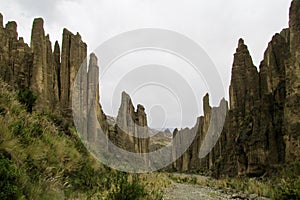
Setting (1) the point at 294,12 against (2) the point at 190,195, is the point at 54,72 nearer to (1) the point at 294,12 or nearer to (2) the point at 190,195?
(1) the point at 294,12

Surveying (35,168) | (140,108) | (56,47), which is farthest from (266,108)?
(140,108)

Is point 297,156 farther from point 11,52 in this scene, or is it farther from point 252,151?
point 11,52

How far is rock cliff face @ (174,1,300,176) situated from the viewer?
3684cm

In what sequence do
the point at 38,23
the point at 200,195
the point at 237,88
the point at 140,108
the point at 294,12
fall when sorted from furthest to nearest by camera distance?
the point at 140,108 < the point at 237,88 < the point at 38,23 < the point at 294,12 < the point at 200,195

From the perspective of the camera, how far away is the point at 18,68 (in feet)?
150

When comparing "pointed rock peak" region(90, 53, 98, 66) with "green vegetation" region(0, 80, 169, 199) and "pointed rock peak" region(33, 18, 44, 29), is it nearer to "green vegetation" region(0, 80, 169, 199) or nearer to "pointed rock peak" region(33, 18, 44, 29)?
"pointed rock peak" region(33, 18, 44, 29)

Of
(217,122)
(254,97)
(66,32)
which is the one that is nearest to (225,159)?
(254,97)

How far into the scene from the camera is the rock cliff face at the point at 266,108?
1451 inches

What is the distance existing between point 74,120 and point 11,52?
45.0ft

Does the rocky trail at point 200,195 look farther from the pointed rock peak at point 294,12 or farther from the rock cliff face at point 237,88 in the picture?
the pointed rock peak at point 294,12

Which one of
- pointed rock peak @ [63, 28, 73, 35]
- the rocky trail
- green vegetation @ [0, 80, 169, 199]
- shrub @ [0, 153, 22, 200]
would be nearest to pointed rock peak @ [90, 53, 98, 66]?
pointed rock peak @ [63, 28, 73, 35]

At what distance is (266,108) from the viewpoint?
1743 inches

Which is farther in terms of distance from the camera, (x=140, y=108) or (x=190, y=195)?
(x=140, y=108)

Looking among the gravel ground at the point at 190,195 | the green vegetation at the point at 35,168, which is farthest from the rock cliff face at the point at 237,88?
the green vegetation at the point at 35,168
